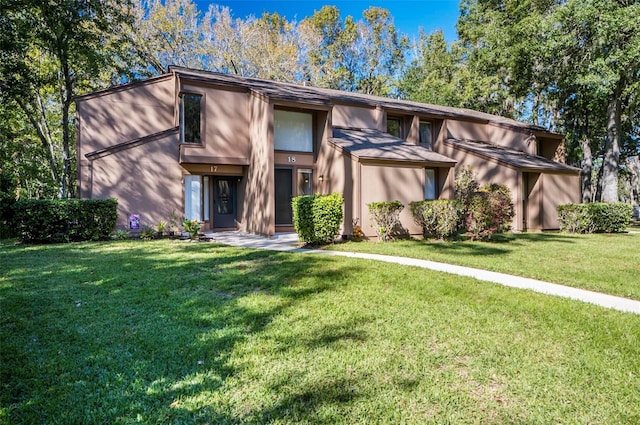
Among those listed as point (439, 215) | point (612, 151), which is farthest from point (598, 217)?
point (439, 215)

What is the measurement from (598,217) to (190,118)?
57.6ft

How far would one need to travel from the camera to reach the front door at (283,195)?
14.1 meters

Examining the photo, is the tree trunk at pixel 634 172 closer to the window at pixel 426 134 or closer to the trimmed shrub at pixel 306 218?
the window at pixel 426 134

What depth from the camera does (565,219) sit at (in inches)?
630

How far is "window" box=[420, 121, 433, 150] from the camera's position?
1864 cm

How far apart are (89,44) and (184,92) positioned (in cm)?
701

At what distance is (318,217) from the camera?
10156 mm

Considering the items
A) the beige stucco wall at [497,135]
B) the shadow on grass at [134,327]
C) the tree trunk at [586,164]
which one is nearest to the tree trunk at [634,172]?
the tree trunk at [586,164]

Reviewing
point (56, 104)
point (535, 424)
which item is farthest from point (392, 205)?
point (56, 104)

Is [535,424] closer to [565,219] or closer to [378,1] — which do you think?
[565,219]

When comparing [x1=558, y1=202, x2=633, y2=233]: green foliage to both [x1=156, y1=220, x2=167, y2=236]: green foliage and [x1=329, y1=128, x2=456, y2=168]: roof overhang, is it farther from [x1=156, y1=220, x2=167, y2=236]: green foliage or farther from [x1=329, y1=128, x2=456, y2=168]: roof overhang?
[x1=156, y1=220, x2=167, y2=236]: green foliage

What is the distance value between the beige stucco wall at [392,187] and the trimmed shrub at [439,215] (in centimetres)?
81

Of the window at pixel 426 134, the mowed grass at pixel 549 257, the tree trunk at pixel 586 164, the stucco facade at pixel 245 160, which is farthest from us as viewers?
the tree trunk at pixel 586 164

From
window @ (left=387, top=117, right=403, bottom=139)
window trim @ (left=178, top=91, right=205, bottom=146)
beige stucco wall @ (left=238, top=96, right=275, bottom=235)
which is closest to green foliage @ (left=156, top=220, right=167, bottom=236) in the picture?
beige stucco wall @ (left=238, top=96, right=275, bottom=235)
